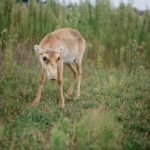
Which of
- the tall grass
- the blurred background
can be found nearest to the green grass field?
the blurred background

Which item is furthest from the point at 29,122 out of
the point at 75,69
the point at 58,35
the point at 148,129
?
the point at 75,69

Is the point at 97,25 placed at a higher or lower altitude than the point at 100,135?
higher

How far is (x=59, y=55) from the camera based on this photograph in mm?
9781

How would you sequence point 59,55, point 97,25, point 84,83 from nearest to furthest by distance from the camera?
point 59,55 < point 84,83 < point 97,25

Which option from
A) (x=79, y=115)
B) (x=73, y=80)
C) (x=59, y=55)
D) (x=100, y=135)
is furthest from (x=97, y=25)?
(x=100, y=135)

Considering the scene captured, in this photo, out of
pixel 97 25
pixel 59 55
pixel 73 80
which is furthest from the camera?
pixel 97 25

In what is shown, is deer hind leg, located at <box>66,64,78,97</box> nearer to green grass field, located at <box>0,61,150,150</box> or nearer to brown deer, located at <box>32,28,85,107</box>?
brown deer, located at <box>32,28,85,107</box>

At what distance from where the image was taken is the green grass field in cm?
647

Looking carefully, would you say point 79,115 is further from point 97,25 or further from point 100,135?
point 97,25

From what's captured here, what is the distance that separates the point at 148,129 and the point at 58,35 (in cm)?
388

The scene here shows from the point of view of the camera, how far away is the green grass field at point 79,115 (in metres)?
6.47

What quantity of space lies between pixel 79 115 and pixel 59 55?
66.9 inches

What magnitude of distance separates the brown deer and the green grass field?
326 millimetres

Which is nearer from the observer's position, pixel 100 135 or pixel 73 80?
pixel 100 135
